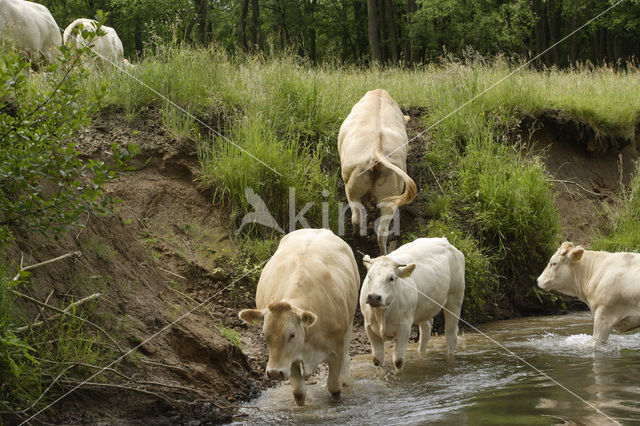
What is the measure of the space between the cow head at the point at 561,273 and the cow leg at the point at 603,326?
0.83m

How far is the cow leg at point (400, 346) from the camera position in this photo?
7449mm

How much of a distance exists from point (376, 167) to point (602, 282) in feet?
10.9

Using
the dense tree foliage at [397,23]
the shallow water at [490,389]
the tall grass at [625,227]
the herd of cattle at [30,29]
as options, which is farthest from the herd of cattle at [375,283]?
the dense tree foliage at [397,23]

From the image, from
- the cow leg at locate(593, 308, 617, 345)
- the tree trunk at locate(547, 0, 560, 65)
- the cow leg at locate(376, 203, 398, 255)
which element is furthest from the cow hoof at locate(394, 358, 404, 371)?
the tree trunk at locate(547, 0, 560, 65)

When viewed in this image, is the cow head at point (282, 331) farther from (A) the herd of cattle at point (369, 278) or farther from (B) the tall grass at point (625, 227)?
(B) the tall grass at point (625, 227)

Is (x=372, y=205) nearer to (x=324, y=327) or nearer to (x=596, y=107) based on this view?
(x=324, y=327)

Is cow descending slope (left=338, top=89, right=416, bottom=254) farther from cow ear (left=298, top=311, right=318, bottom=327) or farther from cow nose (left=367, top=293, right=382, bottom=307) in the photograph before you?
cow ear (left=298, top=311, right=318, bottom=327)

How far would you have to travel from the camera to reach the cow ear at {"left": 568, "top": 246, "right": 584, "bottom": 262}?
9359 millimetres

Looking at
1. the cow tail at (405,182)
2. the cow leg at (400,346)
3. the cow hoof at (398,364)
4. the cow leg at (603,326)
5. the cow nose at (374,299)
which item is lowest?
the cow leg at (603,326)

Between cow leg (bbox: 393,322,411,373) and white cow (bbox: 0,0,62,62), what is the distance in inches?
304

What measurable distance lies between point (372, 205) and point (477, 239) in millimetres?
1756

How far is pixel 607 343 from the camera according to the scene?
8867 mm

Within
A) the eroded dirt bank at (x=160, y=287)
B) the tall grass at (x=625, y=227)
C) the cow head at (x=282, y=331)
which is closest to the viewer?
the cow head at (x=282, y=331)

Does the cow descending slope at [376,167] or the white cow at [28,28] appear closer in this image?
the cow descending slope at [376,167]
